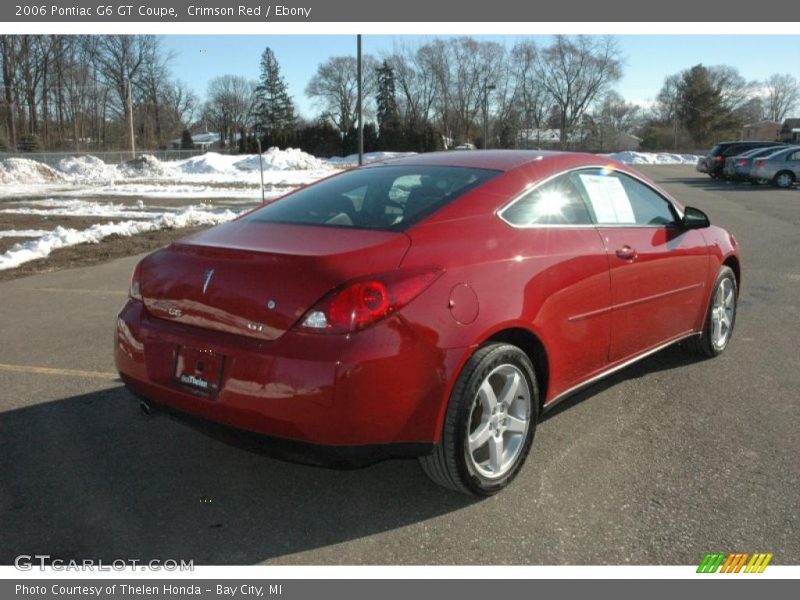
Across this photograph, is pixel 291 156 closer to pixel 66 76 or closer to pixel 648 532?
pixel 66 76

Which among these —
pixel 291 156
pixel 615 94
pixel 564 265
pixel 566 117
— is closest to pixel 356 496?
pixel 564 265

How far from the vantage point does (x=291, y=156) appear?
53.3m

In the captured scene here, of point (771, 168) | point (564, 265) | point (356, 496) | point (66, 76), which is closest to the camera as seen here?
point (356, 496)

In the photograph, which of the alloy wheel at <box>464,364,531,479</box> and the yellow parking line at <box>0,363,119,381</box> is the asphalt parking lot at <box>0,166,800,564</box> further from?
the alloy wheel at <box>464,364,531,479</box>

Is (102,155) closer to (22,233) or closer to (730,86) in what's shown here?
(22,233)

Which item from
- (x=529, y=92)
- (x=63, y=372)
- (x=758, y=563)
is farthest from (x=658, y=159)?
(x=758, y=563)

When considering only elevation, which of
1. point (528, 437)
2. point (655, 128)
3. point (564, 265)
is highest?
point (655, 128)

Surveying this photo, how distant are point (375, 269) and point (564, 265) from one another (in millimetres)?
1203

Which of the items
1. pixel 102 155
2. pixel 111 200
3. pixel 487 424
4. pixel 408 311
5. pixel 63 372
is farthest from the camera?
pixel 102 155

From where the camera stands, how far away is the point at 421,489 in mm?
3287

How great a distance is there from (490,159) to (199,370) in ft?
6.64

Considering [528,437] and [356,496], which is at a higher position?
[528,437]

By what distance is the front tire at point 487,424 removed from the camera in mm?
2912

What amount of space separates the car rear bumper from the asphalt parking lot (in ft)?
1.53
